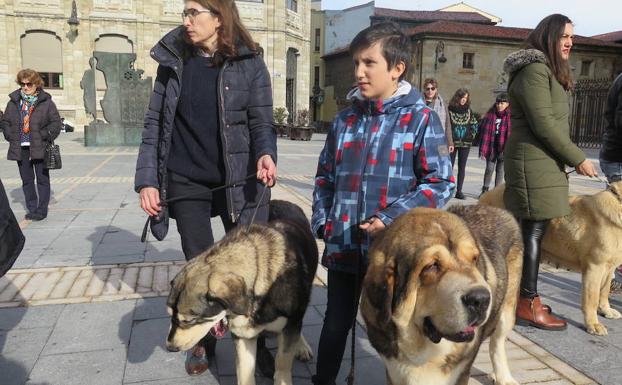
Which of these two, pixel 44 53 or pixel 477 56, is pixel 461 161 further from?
pixel 44 53

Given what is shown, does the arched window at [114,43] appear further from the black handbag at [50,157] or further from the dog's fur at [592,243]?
the dog's fur at [592,243]

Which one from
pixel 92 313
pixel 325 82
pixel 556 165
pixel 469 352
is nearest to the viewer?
pixel 469 352

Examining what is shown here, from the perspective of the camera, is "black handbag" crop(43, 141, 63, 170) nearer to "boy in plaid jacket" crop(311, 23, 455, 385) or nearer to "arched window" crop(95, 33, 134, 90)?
"boy in plaid jacket" crop(311, 23, 455, 385)

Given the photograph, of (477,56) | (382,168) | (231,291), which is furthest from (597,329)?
(477,56)

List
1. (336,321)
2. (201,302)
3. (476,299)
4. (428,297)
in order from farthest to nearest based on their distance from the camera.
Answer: (336,321) → (201,302) → (428,297) → (476,299)

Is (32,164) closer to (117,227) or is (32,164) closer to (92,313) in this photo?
(117,227)

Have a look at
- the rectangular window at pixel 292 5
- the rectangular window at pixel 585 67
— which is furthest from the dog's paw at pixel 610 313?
the rectangular window at pixel 585 67

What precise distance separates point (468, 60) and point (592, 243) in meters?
37.7

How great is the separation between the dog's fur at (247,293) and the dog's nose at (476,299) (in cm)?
120

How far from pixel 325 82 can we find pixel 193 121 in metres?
55.1

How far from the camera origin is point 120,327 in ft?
12.8

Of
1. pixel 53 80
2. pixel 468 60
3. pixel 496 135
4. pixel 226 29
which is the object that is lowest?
pixel 496 135

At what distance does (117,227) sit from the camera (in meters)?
7.30

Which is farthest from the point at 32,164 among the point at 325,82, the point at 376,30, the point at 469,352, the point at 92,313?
the point at 325,82
